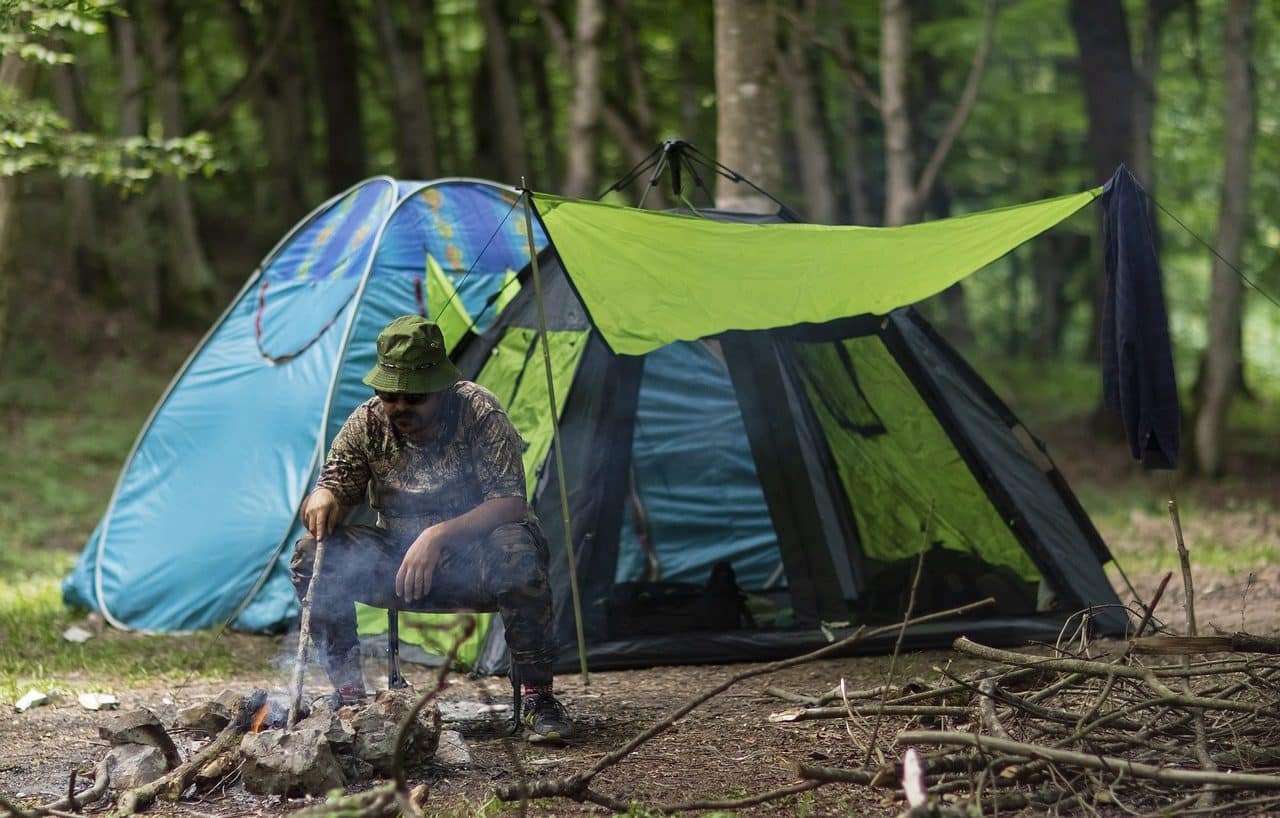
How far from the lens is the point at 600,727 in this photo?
493 centimetres

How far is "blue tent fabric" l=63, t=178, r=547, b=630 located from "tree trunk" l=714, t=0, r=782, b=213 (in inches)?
78.5

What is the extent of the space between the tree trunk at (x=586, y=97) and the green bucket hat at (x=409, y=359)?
5.84 metres

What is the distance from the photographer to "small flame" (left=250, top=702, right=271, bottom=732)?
432 cm

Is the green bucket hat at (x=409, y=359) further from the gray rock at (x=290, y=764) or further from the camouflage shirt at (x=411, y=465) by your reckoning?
the gray rock at (x=290, y=764)

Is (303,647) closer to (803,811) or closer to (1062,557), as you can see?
(803,811)

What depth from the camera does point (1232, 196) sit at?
37.4ft

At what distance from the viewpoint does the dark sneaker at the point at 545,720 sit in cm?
466

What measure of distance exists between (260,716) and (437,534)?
0.76m

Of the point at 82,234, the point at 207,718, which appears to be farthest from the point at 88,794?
the point at 82,234

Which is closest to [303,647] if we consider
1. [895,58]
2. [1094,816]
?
[1094,816]

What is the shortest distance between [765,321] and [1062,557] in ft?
6.82

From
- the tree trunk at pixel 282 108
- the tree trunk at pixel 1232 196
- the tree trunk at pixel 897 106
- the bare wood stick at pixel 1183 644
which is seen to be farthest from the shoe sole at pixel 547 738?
the tree trunk at pixel 282 108

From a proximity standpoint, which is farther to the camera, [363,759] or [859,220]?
[859,220]

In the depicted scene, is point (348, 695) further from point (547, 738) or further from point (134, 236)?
point (134, 236)
